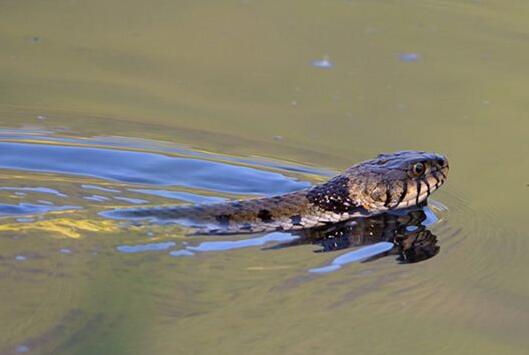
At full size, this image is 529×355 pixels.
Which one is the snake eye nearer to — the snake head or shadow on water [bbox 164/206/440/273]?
the snake head

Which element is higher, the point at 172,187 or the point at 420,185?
the point at 420,185

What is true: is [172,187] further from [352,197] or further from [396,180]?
[396,180]

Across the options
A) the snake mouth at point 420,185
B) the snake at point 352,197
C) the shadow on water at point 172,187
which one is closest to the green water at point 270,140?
the shadow on water at point 172,187

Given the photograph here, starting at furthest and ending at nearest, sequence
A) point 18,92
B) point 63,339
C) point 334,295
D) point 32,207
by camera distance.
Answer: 1. point 18,92
2. point 32,207
3. point 334,295
4. point 63,339

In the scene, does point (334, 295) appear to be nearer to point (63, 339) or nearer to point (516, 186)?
A: point (63, 339)

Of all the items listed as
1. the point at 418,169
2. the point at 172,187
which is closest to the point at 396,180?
the point at 418,169

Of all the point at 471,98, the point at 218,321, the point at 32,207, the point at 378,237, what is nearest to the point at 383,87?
the point at 471,98

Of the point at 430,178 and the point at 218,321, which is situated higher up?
the point at 430,178

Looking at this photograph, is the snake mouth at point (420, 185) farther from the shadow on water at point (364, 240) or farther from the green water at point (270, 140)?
the green water at point (270, 140)
